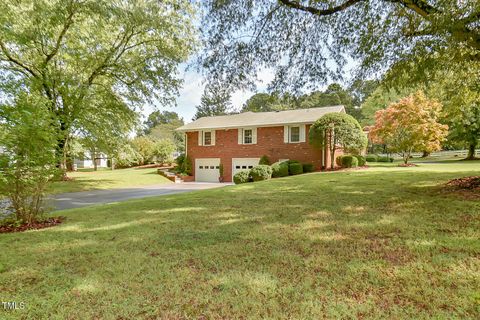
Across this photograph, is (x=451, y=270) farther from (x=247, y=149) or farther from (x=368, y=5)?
(x=247, y=149)

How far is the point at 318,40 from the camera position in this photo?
8227 mm

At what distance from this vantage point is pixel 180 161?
81.9 feet

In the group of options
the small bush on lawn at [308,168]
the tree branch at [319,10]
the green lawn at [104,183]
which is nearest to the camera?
the tree branch at [319,10]

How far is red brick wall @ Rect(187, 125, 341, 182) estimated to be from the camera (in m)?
19.5

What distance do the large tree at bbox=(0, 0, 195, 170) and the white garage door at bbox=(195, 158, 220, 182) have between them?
277 inches

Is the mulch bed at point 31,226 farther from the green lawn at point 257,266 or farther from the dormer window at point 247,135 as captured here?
the dormer window at point 247,135

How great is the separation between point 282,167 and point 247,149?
4.93 meters

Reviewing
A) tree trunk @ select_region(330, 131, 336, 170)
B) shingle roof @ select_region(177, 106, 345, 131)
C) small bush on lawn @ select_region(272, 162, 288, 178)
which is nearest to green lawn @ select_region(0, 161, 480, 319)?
small bush on lawn @ select_region(272, 162, 288, 178)

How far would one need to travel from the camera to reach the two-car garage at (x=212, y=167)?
71.9ft

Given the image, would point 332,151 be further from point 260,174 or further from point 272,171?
point 260,174

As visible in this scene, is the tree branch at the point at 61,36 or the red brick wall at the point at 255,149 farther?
the red brick wall at the point at 255,149

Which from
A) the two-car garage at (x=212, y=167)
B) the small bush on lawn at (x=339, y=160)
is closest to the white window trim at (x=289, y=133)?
the small bush on lawn at (x=339, y=160)

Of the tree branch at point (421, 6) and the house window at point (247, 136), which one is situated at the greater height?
the tree branch at point (421, 6)

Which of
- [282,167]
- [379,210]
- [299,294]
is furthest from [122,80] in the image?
[299,294]
